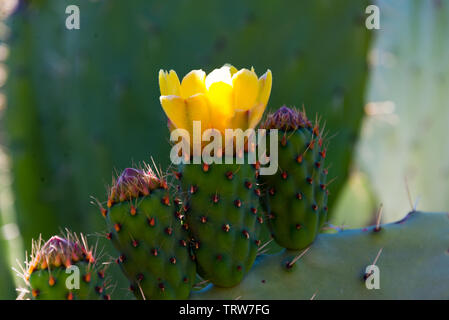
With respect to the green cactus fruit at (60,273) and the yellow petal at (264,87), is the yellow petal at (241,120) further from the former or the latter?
the green cactus fruit at (60,273)

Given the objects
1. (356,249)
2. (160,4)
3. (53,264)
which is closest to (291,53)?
(160,4)

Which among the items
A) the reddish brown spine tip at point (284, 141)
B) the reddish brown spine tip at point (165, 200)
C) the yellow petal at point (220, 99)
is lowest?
the reddish brown spine tip at point (165, 200)

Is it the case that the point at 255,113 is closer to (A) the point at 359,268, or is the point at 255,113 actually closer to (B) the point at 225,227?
(B) the point at 225,227

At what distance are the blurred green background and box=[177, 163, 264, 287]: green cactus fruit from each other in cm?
81

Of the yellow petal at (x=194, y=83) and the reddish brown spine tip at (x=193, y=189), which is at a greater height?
the yellow petal at (x=194, y=83)

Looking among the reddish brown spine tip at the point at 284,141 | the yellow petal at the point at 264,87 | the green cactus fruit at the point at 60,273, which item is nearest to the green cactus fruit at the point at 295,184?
the reddish brown spine tip at the point at 284,141

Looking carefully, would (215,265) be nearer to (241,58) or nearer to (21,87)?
(241,58)

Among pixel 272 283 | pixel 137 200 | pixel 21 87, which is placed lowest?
pixel 272 283

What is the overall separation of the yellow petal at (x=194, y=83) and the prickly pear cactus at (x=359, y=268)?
1.13ft

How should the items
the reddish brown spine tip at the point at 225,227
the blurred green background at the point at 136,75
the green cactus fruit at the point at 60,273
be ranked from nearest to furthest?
the green cactus fruit at the point at 60,273, the reddish brown spine tip at the point at 225,227, the blurred green background at the point at 136,75

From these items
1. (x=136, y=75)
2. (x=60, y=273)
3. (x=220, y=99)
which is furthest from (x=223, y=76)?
(x=136, y=75)

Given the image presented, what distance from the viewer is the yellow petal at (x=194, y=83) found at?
851mm
